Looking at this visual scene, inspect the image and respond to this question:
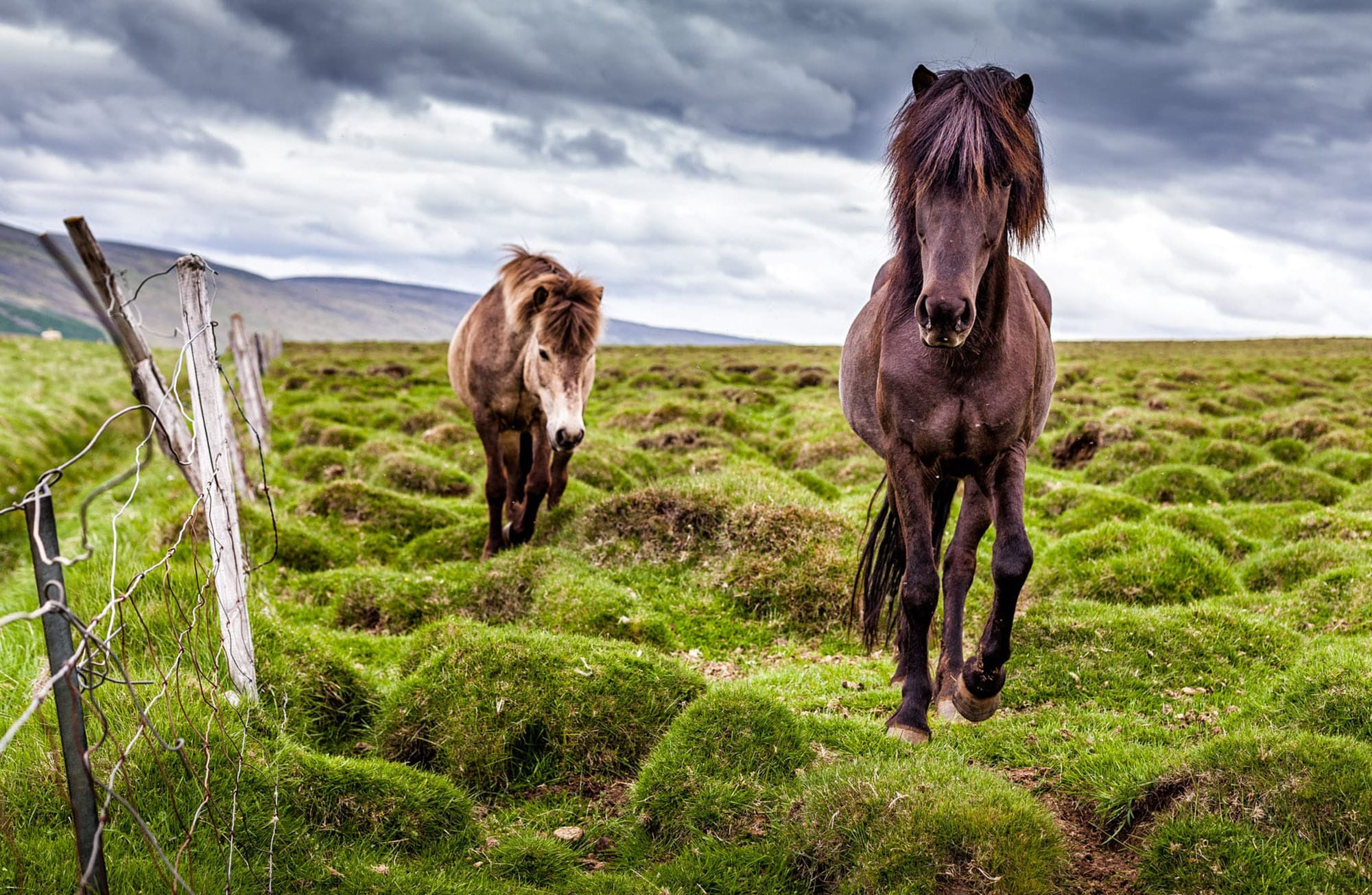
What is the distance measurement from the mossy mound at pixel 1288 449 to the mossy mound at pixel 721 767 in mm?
14319

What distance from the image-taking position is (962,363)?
4930 millimetres

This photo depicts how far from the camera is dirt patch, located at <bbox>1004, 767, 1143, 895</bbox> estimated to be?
4.11 meters

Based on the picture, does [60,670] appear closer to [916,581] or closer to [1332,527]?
[916,581]

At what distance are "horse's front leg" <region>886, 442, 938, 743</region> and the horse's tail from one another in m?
1.32

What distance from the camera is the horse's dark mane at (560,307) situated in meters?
9.04

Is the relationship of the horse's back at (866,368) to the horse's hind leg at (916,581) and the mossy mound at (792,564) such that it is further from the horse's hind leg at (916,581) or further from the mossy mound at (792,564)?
the mossy mound at (792,564)

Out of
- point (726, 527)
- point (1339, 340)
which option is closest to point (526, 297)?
point (726, 527)

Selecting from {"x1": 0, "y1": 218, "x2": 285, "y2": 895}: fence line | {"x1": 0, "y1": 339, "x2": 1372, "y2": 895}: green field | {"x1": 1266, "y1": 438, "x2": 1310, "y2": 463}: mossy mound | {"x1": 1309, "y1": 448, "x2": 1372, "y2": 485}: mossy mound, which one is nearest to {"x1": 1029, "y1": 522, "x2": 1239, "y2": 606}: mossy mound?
{"x1": 0, "y1": 339, "x2": 1372, "y2": 895}: green field

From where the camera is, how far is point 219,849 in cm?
388

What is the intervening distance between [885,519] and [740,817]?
281cm

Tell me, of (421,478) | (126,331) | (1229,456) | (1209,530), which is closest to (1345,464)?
(1229,456)

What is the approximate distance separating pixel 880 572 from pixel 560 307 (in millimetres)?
4239

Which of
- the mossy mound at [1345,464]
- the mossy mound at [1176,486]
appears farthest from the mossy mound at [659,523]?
the mossy mound at [1345,464]

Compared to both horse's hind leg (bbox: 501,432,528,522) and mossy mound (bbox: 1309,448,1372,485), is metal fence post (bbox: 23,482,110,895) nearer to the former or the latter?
horse's hind leg (bbox: 501,432,528,522)
